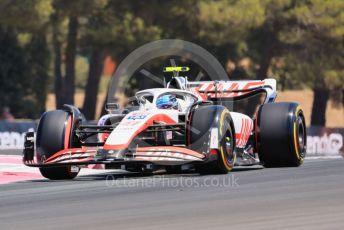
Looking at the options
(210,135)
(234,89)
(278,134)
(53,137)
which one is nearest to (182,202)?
(210,135)

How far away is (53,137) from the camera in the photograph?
15086 millimetres

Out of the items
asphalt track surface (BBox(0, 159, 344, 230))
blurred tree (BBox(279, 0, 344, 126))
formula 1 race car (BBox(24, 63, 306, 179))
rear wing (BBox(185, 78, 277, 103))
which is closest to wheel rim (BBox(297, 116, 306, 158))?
formula 1 race car (BBox(24, 63, 306, 179))

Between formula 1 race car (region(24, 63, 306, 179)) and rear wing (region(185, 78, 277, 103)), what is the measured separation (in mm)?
202

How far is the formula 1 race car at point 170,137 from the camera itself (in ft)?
46.8

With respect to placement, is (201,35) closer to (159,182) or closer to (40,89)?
(40,89)

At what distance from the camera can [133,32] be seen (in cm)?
4109

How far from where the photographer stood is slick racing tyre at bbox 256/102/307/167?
52.8 feet

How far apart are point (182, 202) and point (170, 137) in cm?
421

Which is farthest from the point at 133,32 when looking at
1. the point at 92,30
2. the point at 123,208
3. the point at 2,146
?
the point at 123,208

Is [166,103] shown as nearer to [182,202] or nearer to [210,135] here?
[210,135]

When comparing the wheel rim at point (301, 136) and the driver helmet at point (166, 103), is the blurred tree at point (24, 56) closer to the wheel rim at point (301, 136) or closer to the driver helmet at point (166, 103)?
the wheel rim at point (301, 136)

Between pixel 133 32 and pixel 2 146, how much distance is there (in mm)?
12465

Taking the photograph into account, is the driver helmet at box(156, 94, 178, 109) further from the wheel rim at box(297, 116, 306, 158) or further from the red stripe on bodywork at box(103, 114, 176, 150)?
the wheel rim at box(297, 116, 306, 158)

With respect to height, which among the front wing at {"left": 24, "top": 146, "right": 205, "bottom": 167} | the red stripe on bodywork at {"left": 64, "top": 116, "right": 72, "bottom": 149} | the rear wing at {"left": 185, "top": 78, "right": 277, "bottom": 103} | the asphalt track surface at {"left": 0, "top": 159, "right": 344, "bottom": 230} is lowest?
the asphalt track surface at {"left": 0, "top": 159, "right": 344, "bottom": 230}
